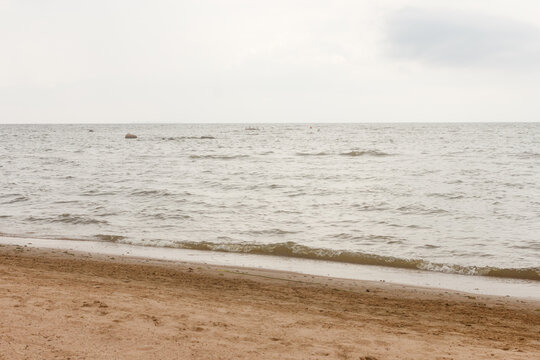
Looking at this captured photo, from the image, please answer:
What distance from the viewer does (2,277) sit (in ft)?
22.2

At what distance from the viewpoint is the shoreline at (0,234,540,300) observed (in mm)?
8102

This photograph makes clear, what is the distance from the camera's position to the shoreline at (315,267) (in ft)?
26.6

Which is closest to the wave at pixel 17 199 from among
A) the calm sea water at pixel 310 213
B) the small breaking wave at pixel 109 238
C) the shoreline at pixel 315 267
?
the calm sea water at pixel 310 213

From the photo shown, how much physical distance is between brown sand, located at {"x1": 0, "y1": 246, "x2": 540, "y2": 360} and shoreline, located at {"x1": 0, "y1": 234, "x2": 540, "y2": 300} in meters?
0.56

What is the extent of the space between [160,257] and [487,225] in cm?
883

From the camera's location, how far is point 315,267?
30.8 ft

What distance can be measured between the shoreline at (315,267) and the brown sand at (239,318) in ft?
1.82

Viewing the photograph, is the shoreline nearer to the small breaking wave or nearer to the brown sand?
the small breaking wave

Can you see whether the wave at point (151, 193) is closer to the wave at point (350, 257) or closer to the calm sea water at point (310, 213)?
the calm sea water at point (310, 213)

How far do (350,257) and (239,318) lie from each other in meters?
4.95

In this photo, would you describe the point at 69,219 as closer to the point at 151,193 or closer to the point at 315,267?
the point at 151,193

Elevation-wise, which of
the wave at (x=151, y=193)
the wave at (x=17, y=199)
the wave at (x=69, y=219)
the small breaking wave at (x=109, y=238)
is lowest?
the small breaking wave at (x=109, y=238)

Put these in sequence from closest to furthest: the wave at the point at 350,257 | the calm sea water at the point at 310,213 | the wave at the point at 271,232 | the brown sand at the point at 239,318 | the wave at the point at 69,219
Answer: the brown sand at the point at 239,318, the wave at the point at 350,257, the calm sea water at the point at 310,213, the wave at the point at 271,232, the wave at the point at 69,219

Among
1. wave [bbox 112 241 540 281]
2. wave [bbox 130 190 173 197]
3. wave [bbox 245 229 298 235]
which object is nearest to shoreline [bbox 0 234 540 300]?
wave [bbox 112 241 540 281]
